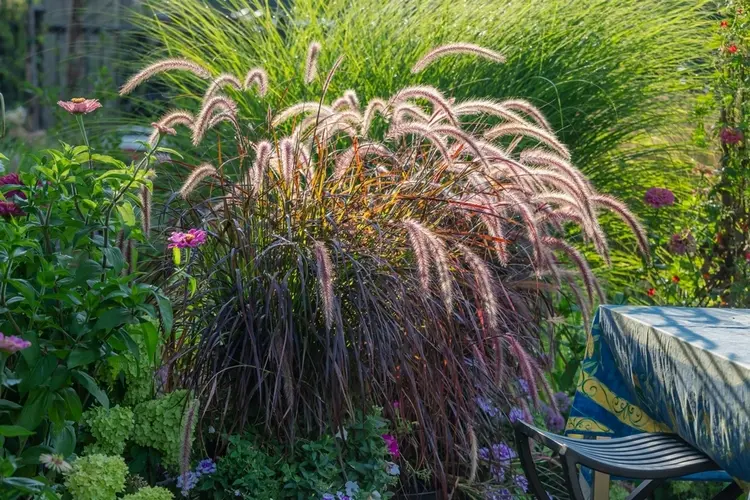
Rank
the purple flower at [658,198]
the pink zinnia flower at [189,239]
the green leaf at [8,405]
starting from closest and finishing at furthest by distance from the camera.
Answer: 1. the green leaf at [8,405]
2. the pink zinnia flower at [189,239]
3. the purple flower at [658,198]

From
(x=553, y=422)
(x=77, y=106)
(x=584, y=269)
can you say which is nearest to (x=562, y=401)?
(x=553, y=422)

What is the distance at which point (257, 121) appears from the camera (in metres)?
4.46

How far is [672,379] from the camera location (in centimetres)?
244

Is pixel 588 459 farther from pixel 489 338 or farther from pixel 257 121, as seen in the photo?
pixel 257 121

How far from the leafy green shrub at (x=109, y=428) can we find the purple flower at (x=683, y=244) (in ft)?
8.87

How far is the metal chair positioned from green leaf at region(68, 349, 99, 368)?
1.02 metres

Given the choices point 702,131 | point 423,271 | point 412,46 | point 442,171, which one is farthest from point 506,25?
point 423,271

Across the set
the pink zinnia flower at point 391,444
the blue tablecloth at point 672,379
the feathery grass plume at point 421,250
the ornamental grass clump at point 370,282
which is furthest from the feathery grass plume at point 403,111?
the pink zinnia flower at point 391,444

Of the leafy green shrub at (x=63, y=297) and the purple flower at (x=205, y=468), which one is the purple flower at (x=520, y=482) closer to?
the purple flower at (x=205, y=468)

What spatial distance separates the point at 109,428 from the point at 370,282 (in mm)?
792

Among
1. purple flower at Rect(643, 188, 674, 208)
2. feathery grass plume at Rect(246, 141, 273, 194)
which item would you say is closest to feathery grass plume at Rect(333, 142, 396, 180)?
feathery grass plume at Rect(246, 141, 273, 194)

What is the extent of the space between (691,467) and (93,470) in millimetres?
1403

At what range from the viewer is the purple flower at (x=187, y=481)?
8.05 ft

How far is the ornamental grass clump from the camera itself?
8.52 ft
